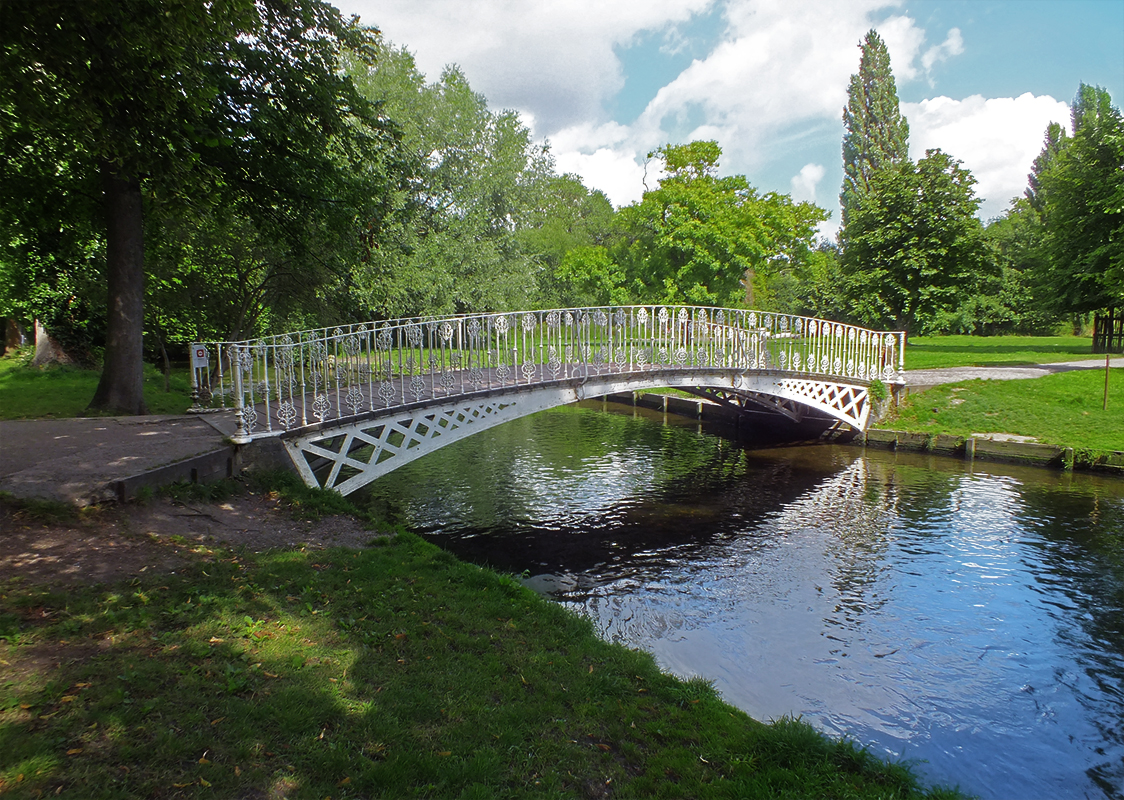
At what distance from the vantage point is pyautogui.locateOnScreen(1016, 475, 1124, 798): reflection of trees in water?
294 inches

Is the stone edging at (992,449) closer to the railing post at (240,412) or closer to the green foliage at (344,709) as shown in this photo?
the green foliage at (344,709)

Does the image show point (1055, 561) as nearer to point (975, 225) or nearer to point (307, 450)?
point (307, 450)

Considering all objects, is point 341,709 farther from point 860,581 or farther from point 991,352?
point 991,352

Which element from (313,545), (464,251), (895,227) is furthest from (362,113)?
(895,227)

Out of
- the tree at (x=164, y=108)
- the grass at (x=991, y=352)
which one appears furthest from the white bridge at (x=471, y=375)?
the grass at (x=991, y=352)

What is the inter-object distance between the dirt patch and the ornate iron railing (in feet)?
5.34

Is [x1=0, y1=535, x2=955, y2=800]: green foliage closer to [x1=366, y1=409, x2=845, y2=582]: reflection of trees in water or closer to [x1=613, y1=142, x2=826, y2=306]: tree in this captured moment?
[x1=366, y1=409, x2=845, y2=582]: reflection of trees in water

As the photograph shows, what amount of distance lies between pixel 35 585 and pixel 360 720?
330cm

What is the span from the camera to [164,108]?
10445mm

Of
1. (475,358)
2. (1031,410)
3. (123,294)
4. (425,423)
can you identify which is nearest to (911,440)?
(1031,410)

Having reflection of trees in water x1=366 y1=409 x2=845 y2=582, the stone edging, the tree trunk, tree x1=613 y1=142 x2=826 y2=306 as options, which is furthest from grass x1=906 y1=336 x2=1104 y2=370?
the tree trunk

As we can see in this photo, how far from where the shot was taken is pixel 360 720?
452 cm

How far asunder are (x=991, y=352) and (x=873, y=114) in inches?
1342

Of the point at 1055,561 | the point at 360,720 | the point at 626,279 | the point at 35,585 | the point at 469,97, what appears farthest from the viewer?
the point at 626,279
